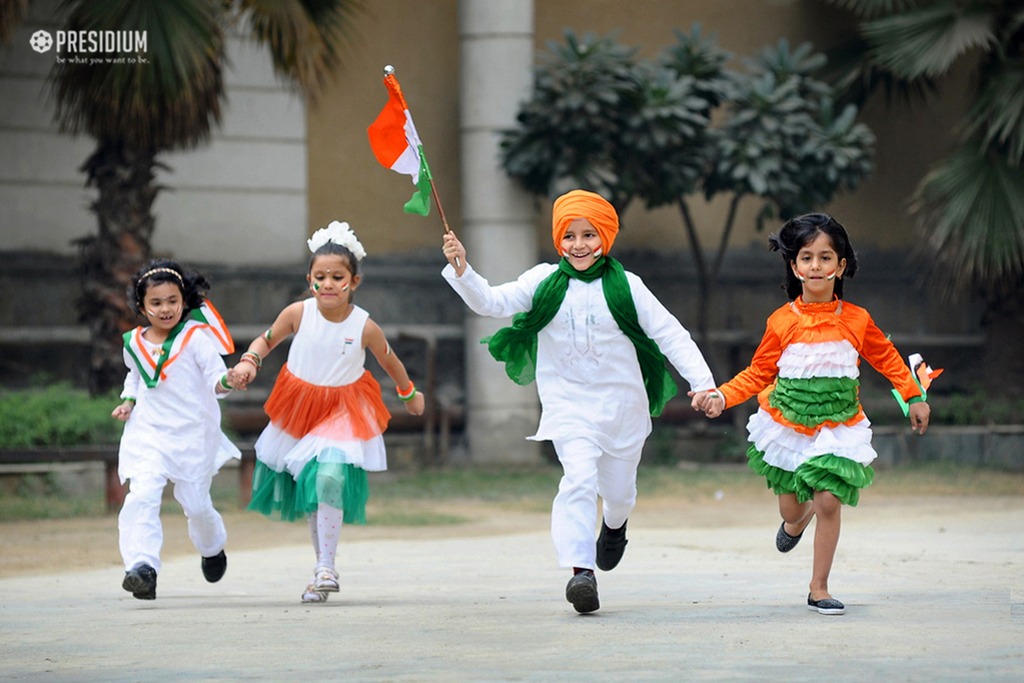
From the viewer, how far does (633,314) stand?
562cm

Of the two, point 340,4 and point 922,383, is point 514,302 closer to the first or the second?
point 922,383

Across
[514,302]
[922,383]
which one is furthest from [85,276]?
[922,383]

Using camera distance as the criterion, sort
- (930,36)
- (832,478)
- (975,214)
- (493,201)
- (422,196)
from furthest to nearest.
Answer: (493,201), (930,36), (975,214), (422,196), (832,478)

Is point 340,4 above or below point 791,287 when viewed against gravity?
above

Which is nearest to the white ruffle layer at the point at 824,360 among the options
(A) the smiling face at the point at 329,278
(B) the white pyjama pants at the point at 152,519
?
(A) the smiling face at the point at 329,278

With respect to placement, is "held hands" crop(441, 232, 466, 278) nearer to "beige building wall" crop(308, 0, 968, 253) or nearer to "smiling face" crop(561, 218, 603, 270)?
"smiling face" crop(561, 218, 603, 270)

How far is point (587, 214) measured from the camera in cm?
559

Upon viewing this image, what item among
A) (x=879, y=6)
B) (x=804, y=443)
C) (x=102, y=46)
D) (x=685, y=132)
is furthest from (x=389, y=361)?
(x=879, y=6)

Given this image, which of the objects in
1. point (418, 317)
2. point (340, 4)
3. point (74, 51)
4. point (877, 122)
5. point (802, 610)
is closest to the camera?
point (802, 610)

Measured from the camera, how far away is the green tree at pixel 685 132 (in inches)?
526

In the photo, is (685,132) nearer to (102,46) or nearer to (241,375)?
(102,46)

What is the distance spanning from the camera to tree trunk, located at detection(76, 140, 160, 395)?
11.6 m

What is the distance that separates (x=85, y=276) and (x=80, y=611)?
6.64m

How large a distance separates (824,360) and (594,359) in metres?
0.94
